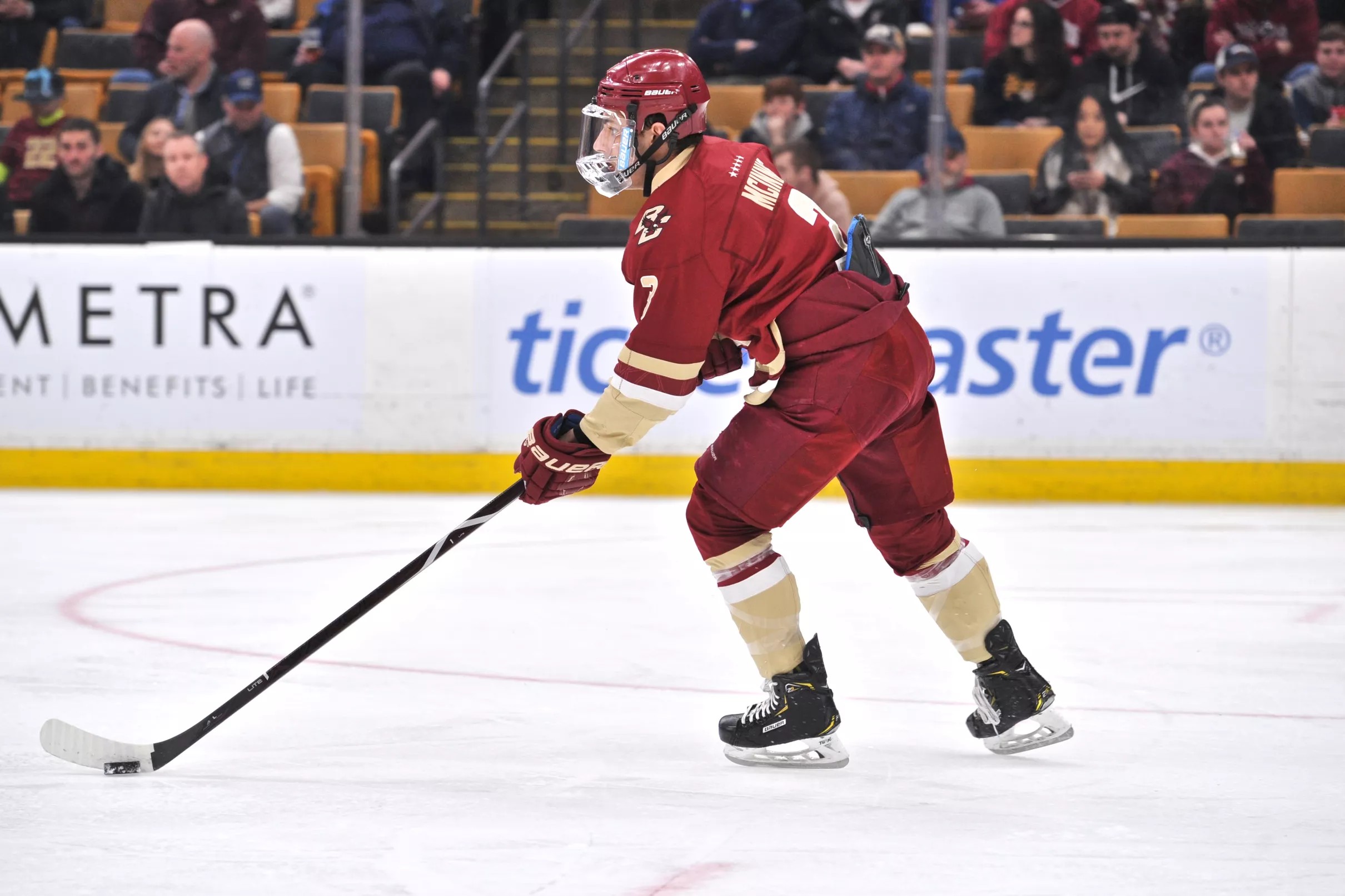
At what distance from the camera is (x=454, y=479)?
7.82m

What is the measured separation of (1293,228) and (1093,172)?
1.06m

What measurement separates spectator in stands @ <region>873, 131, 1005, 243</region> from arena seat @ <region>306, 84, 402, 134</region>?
2.95m

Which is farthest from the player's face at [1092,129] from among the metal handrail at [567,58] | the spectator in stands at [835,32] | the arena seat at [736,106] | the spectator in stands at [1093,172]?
the metal handrail at [567,58]

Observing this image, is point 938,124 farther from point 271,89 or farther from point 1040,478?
point 271,89

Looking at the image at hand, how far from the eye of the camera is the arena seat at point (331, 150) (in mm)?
8359

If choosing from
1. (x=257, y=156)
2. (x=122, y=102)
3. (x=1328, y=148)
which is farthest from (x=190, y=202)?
(x=1328, y=148)

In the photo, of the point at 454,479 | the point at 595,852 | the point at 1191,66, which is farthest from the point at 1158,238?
the point at 595,852

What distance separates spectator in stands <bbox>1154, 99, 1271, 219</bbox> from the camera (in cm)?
802

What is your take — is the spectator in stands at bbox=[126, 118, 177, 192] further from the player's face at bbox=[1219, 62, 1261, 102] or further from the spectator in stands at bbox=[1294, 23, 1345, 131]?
the spectator in stands at bbox=[1294, 23, 1345, 131]

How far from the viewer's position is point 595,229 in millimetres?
7922

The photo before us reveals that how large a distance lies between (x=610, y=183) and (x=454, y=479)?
479 cm

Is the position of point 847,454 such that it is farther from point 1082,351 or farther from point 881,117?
→ point 881,117

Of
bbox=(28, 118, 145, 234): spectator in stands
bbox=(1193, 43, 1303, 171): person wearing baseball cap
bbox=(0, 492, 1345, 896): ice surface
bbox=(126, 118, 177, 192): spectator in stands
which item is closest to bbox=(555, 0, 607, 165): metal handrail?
bbox=(126, 118, 177, 192): spectator in stands

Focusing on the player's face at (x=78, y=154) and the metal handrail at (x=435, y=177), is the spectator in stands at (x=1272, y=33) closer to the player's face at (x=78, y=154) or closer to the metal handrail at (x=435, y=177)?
the metal handrail at (x=435, y=177)
